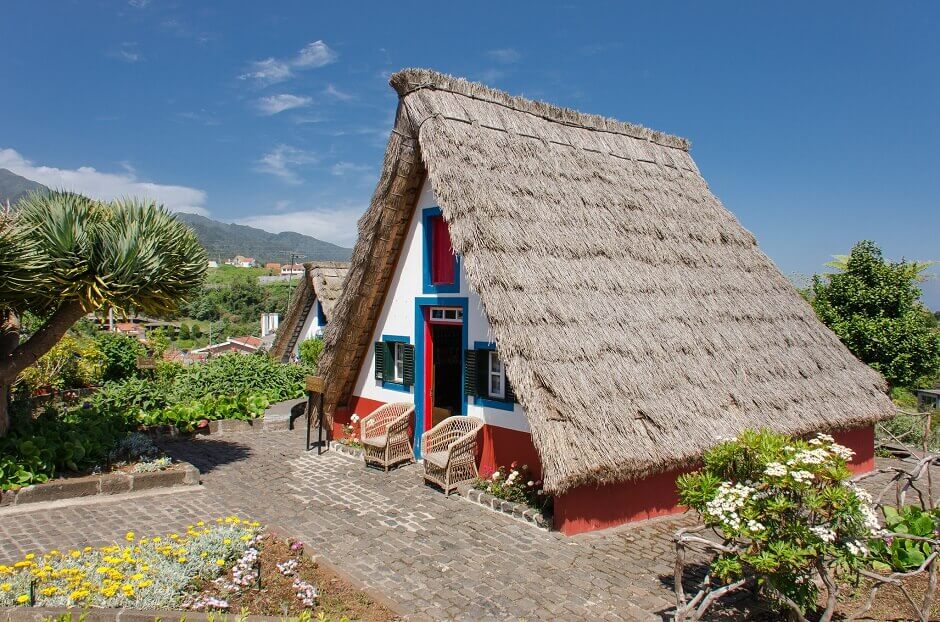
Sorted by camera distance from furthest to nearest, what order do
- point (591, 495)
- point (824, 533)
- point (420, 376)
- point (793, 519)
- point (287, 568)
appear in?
point (420, 376)
point (591, 495)
point (287, 568)
point (793, 519)
point (824, 533)

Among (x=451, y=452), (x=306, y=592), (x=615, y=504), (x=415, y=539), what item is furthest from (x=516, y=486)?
(x=306, y=592)

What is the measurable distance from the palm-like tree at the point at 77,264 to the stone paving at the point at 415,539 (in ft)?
8.65

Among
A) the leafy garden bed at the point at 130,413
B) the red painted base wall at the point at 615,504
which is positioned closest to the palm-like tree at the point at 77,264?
the leafy garden bed at the point at 130,413

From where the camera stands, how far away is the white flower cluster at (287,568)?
6164mm

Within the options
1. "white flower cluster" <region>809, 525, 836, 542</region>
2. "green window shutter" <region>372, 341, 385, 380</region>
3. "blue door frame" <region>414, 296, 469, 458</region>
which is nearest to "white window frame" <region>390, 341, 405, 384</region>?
"green window shutter" <region>372, 341, 385, 380</region>

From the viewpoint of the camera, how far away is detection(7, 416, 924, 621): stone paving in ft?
19.4

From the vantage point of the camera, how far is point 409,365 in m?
11.1

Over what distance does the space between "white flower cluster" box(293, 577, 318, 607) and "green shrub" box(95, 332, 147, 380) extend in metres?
14.3

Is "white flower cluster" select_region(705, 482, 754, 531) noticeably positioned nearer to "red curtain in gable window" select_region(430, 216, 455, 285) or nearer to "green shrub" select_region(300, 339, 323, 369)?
"red curtain in gable window" select_region(430, 216, 455, 285)

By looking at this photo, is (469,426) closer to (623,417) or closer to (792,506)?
(623,417)

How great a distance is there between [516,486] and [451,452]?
43.3 inches

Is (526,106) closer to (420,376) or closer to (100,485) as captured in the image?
(420,376)

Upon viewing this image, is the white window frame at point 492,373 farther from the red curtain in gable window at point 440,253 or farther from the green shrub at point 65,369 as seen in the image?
the green shrub at point 65,369

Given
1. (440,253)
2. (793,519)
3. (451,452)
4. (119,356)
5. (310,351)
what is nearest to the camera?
(793,519)
